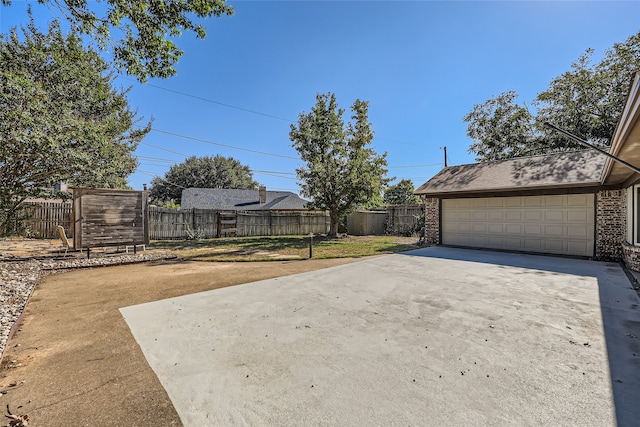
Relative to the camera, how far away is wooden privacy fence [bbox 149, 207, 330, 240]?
1390cm

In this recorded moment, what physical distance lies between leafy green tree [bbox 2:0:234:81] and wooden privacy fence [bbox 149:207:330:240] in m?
→ 10.5

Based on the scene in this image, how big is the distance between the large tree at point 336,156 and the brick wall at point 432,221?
10.3ft

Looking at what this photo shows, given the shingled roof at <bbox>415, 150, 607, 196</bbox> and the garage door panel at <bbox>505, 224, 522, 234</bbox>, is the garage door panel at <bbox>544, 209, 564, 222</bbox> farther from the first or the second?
the shingled roof at <bbox>415, 150, 607, 196</bbox>

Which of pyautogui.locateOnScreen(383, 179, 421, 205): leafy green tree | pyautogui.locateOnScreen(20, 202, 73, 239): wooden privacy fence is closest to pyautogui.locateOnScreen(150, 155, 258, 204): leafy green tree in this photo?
pyautogui.locateOnScreen(383, 179, 421, 205): leafy green tree

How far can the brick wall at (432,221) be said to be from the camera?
1145 centimetres

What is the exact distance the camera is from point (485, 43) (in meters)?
8.98

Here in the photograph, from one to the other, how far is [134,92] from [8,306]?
11.3 metres

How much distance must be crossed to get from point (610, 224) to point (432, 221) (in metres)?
5.19

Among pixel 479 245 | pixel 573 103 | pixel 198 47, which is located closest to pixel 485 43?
pixel 479 245

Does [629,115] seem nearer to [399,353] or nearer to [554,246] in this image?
[399,353]

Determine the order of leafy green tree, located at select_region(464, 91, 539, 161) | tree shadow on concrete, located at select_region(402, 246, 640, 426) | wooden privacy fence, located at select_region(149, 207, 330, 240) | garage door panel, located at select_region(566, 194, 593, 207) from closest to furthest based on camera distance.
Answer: tree shadow on concrete, located at select_region(402, 246, 640, 426) < garage door panel, located at select_region(566, 194, 593, 207) < wooden privacy fence, located at select_region(149, 207, 330, 240) < leafy green tree, located at select_region(464, 91, 539, 161)

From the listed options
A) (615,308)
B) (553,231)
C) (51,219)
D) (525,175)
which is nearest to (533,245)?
(553,231)

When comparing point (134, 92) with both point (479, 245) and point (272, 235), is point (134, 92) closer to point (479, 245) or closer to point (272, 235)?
point (272, 235)

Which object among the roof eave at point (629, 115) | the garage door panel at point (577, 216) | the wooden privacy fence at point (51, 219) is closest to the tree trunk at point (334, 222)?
the garage door panel at point (577, 216)
